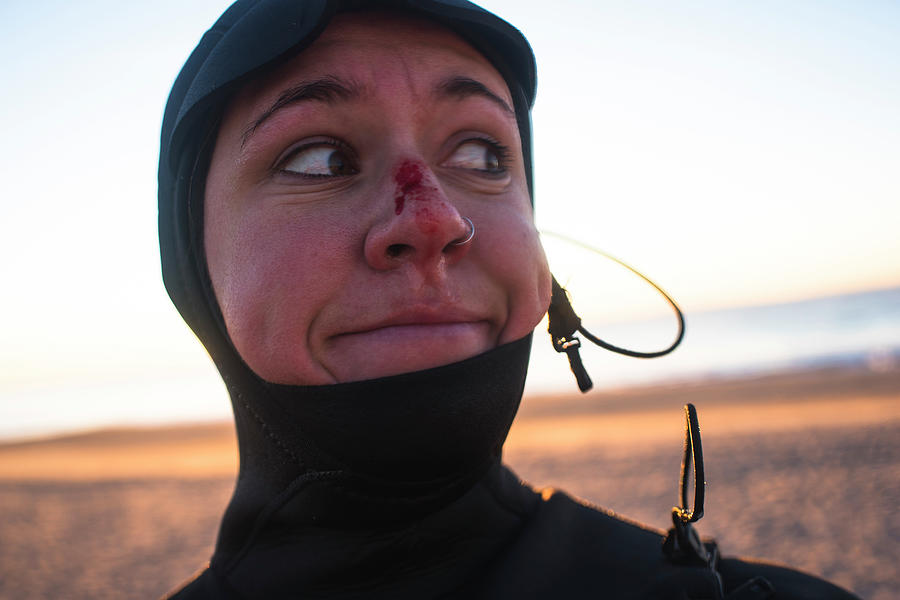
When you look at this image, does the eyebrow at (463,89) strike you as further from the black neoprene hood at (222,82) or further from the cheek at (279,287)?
the cheek at (279,287)

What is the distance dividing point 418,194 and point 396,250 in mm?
121

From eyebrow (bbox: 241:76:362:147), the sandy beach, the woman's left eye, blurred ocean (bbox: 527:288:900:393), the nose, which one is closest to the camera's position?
the nose

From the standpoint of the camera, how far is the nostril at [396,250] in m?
1.15

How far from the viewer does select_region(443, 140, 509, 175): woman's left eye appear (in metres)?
1.36

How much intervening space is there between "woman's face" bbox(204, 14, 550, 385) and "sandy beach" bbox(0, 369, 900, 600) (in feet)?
15.3

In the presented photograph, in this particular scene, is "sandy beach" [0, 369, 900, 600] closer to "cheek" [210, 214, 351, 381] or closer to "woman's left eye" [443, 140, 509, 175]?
"woman's left eye" [443, 140, 509, 175]

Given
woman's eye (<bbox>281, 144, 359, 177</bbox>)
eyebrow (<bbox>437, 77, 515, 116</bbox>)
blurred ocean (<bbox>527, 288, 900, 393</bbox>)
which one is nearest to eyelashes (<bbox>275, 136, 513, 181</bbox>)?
woman's eye (<bbox>281, 144, 359, 177</bbox>)

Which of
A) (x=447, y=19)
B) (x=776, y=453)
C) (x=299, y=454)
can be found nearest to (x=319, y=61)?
(x=447, y=19)

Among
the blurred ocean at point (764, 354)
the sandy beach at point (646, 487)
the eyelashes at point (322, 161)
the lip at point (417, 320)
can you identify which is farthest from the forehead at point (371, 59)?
the blurred ocean at point (764, 354)

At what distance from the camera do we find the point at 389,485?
123 centimetres

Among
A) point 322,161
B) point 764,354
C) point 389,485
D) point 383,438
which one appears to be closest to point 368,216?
point 322,161

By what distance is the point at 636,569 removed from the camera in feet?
4.48

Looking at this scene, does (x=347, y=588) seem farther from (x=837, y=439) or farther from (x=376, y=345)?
(x=837, y=439)

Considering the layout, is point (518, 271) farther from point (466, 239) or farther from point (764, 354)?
point (764, 354)
